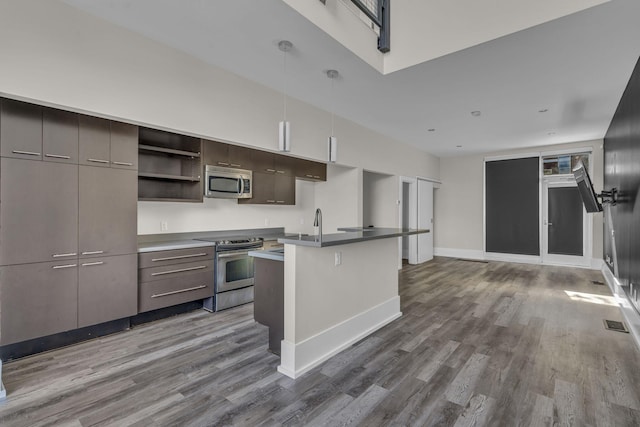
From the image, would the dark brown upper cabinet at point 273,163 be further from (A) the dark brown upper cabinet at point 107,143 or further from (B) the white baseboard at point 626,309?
(B) the white baseboard at point 626,309

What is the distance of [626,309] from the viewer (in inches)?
143

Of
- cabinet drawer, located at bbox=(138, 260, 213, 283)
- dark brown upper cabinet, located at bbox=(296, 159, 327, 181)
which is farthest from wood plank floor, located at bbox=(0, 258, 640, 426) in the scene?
dark brown upper cabinet, located at bbox=(296, 159, 327, 181)

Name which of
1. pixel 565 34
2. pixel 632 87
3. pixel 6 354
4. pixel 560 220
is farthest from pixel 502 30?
pixel 560 220

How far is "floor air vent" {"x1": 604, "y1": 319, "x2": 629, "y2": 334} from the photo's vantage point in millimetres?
3309

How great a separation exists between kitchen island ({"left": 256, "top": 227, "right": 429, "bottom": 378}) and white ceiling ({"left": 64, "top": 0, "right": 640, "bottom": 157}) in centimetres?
184

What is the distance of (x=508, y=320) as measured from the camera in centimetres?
361

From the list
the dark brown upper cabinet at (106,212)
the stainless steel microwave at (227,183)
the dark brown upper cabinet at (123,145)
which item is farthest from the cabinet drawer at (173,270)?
the dark brown upper cabinet at (123,145)

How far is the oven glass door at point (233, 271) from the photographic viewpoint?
3.84 m

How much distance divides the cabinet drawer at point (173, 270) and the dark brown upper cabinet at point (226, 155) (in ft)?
4.05

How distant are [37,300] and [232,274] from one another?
1871mm

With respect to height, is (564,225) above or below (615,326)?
above

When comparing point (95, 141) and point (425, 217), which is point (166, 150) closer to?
point (95, 141)

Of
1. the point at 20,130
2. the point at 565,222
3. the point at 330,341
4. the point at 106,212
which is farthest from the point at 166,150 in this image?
the point at 565,222

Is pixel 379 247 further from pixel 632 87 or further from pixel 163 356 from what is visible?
pixel 632 87
